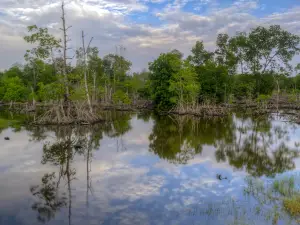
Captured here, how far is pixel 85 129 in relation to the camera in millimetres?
23375

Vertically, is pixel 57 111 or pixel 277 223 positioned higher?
pixel 57 111

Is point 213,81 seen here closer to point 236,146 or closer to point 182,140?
point 182,140

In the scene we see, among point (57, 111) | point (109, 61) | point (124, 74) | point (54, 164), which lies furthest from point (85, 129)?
point (109, 61)

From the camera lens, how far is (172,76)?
39938 mm

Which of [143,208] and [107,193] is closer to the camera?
[143,208]

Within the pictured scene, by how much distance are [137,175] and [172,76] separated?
2953 centimetres

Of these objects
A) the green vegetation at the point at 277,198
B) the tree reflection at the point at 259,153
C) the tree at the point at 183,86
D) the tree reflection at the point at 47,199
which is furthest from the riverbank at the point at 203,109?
the green vegetation at the point at 277,198

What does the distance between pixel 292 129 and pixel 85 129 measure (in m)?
16.9

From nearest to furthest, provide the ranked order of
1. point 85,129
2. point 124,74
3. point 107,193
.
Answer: point 107,193 → point 85,129 → point 124,74

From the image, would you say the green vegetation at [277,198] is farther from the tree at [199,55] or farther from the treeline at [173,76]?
the tree at [199,55]

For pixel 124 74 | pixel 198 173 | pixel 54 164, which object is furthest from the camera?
pixel 124 74

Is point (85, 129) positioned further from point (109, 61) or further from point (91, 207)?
point (109, 61)

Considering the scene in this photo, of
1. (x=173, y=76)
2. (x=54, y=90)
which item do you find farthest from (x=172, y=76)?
(x=54, y=90)

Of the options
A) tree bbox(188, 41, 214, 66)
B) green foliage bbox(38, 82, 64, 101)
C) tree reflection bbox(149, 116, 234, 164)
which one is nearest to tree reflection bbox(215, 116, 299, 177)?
tree reflection bbox(149, 116, 234, 164)
